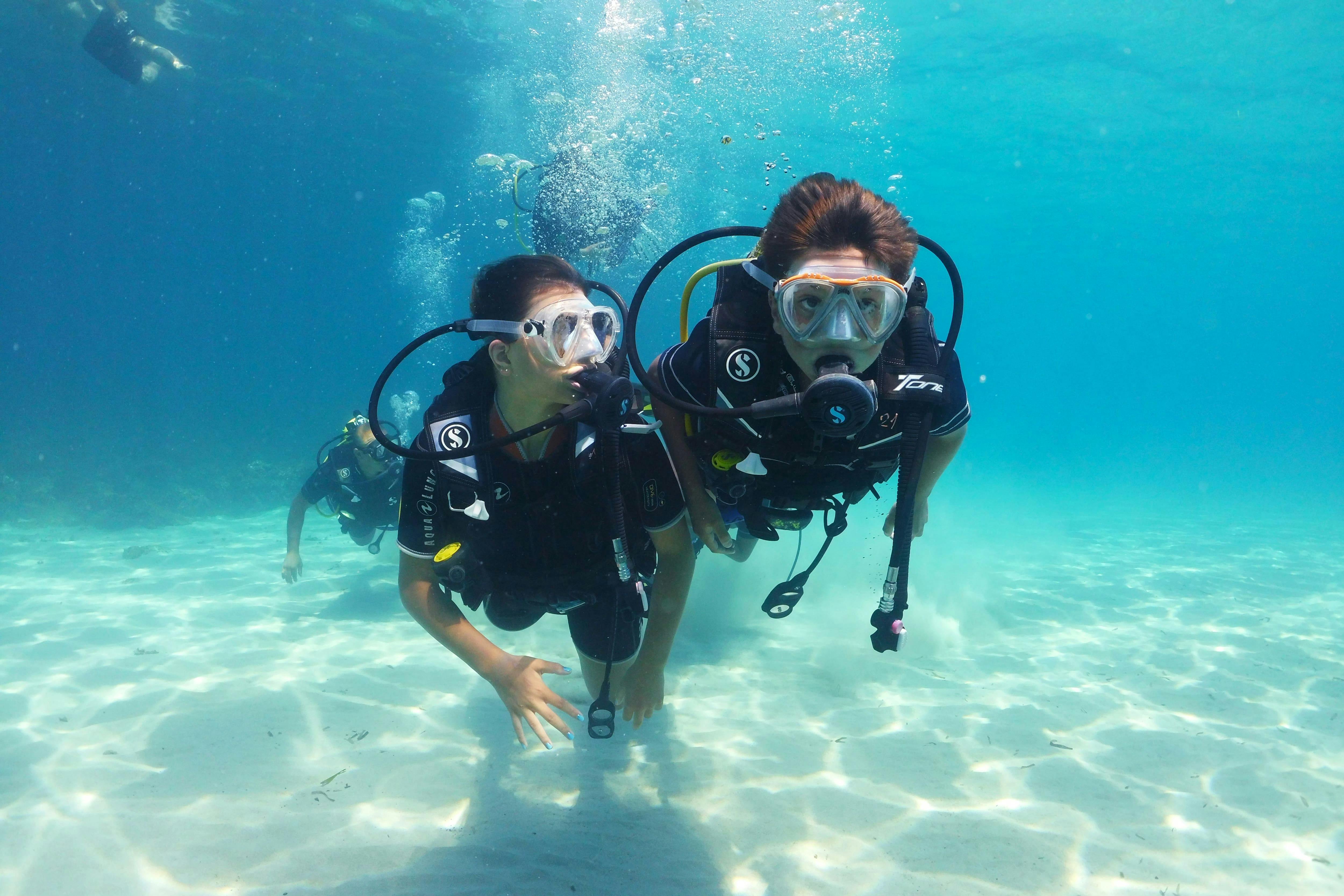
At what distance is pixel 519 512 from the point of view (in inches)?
131

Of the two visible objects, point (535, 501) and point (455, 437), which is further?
point (535, 501)

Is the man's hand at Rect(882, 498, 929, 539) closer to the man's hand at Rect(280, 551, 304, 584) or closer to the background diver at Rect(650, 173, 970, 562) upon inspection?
the background diver at Rect(650, 173, 970, 562)

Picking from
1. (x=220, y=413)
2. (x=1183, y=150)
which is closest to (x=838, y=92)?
(x=1183, y=150)

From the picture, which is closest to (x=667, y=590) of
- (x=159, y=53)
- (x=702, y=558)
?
(x=702, y=558)

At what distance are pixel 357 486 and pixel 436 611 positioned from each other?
20.4ft

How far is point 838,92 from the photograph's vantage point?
23.6m

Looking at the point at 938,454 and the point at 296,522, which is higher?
the point at 938,454

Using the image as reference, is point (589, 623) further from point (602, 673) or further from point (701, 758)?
point (701, 758)

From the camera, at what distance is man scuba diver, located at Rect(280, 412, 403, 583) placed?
27.7 ft

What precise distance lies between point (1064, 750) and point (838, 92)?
963 inches

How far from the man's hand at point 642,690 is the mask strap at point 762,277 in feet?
6.94

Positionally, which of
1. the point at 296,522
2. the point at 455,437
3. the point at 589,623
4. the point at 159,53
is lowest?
the point at 589,623

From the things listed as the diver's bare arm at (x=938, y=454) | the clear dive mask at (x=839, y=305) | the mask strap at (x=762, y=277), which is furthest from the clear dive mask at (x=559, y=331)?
the diver's bare arm at (x=938, y=454)

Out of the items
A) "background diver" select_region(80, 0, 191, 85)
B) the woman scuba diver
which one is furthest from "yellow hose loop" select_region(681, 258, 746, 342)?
"background diver" select_region(80, 0, 191, 85)
